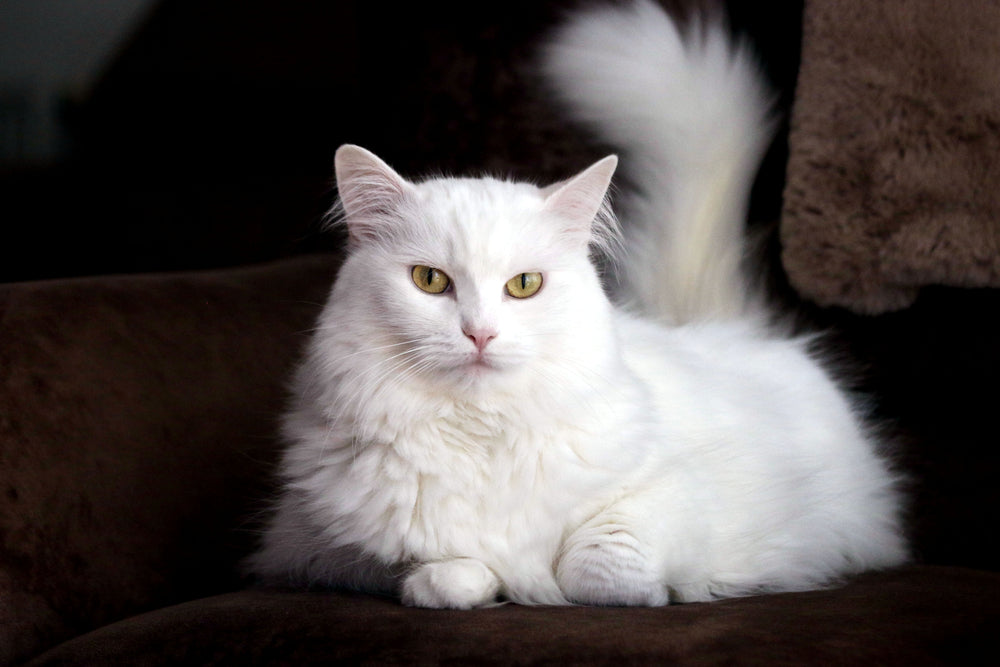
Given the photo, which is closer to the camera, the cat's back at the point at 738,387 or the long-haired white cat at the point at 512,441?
the long-haired white cat at the point at 512,441

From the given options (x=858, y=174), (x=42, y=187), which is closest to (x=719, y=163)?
(x=858, y=174)

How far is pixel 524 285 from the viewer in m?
1.14

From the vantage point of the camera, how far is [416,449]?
113cm

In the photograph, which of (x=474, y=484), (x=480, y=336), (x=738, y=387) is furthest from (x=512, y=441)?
(x=738, y=387)

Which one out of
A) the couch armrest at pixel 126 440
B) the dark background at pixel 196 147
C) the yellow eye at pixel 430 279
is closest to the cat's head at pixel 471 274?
the yellow eye at pixel 430 279

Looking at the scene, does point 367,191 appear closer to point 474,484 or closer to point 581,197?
point 581,197

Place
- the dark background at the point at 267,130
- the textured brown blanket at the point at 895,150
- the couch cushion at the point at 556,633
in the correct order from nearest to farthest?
the couch cushion at the point at 556,633, the textured brown blanket at the point at 895,150, the dark background at the point at 267,130

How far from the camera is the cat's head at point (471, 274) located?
107 centimetres

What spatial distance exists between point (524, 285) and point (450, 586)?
387mm

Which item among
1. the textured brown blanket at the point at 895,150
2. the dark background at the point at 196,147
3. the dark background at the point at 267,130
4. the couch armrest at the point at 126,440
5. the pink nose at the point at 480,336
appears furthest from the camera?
the dark background at the point at 196,147

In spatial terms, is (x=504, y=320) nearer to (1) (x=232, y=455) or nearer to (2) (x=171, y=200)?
(1) (x=232, y=455)

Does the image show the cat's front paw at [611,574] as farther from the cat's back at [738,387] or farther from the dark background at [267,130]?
the dark background at [267,130]

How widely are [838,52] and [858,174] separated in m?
0.22

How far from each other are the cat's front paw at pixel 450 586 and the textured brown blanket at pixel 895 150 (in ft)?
2.97
